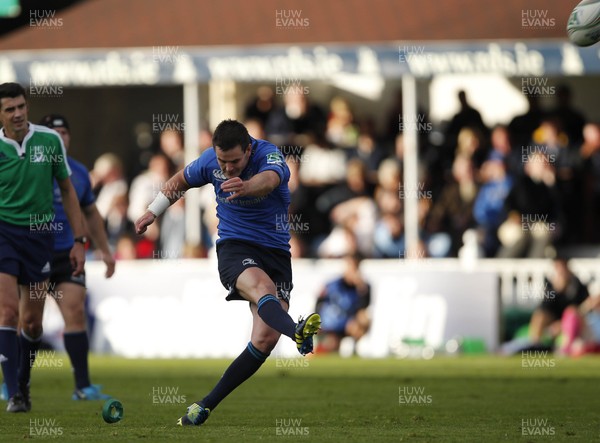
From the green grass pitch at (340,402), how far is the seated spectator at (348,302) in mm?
757

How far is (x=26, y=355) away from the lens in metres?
12.3

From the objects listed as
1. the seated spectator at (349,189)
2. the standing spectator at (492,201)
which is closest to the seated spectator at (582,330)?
the standing spectator at (492,201)

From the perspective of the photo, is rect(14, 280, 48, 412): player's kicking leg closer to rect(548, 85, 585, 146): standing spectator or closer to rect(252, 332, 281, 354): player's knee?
rect(252, 332, 281, 354): player's knee

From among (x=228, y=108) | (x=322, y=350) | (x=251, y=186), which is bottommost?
(x=322, y=350)

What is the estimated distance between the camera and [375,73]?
814 inches

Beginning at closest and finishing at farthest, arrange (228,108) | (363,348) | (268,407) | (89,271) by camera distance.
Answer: (268,407) → (363,348) → (89,271) → (228,108)

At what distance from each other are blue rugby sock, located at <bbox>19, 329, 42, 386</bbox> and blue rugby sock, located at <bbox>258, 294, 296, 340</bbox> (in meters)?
2.97

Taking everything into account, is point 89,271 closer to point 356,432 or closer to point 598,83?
point 598,83

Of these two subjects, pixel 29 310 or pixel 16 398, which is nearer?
pixel 16 398

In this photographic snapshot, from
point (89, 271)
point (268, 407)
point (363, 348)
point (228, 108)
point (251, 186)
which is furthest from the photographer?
point (228, 108)

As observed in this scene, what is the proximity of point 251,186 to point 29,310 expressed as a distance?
352cm

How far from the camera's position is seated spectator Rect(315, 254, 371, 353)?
65.0 ft

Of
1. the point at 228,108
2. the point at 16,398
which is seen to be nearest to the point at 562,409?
the point at 16,398

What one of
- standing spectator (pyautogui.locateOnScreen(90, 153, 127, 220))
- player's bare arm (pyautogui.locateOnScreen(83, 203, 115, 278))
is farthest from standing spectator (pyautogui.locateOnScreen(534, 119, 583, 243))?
player's bare arm (pyautogui.locateOnScreen(83, 203, 115, 278))
